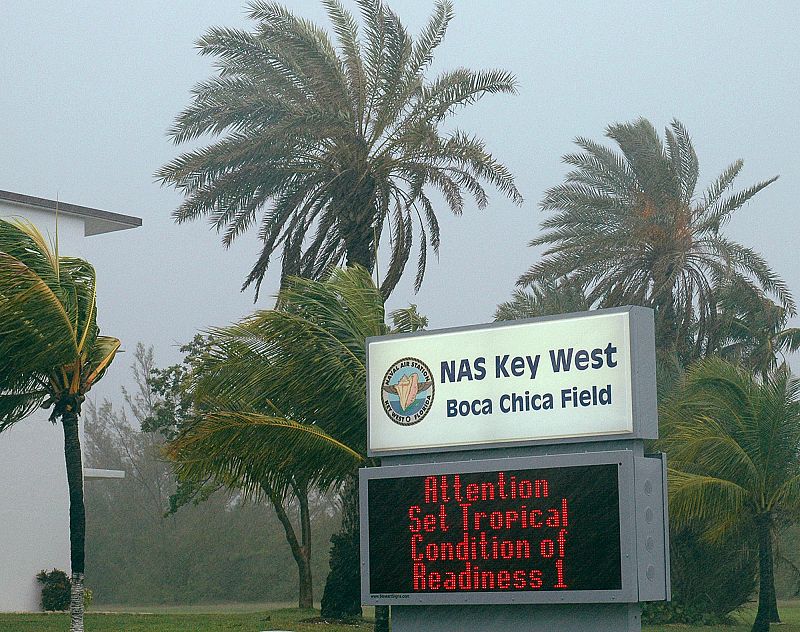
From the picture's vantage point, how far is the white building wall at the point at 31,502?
36.7 m

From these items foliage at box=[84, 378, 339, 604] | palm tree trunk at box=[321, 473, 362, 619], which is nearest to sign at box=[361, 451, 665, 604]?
palm tree trunk at box=[321, 473, 362, 619]

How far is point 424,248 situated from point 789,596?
38.3 metres

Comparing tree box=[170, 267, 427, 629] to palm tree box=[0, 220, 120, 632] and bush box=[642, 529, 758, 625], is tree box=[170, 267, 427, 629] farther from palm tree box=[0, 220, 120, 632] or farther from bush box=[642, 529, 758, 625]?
bush box=[642, 529, 758, 625]

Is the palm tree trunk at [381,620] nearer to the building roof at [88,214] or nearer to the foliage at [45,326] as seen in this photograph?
the foliage at [45,326]

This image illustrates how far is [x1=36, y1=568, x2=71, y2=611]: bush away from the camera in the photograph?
36812mm

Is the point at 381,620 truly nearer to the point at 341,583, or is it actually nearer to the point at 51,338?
the point at 51,338

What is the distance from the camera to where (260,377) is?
59.3 feet

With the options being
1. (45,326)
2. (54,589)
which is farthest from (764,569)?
(54,589)

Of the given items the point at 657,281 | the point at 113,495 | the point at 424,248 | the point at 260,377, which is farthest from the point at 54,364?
the point at 113,495

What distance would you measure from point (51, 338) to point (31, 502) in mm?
19983

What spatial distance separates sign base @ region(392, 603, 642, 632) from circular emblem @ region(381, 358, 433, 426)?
78.9 inches

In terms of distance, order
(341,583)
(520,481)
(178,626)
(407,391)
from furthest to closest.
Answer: (341,583), (178,626), (407,391), (520,481)

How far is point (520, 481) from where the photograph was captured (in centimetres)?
1231

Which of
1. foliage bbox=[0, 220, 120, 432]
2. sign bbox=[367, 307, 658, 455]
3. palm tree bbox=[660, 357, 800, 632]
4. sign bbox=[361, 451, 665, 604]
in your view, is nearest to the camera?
sign bbox=[361, 451, 665, 604]
